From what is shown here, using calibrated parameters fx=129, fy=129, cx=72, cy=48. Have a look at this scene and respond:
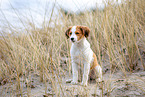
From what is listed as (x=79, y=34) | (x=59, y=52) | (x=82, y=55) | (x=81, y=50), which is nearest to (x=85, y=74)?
(x=82, y=55)

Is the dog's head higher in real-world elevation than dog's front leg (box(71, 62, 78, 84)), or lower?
higher

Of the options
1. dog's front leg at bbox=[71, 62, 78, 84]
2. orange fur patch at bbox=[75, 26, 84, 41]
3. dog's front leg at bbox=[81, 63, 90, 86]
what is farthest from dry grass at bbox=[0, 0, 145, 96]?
orange fur patch at bbox=[75, 26, 84, 41]

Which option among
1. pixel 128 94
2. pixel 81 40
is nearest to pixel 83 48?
pixel 81 40

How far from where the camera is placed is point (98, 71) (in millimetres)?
3104

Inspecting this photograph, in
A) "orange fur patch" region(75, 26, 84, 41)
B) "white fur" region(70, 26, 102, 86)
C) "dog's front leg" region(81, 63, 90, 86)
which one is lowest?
"dog's front leg" region(81, 63, 90, 86)

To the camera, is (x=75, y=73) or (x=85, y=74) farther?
(x=75, y=73)

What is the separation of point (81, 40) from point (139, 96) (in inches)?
60.4

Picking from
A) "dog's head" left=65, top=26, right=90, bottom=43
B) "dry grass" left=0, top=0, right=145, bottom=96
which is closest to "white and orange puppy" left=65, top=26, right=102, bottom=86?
"dog's head" left=65, top=26, right=90, bottom=43

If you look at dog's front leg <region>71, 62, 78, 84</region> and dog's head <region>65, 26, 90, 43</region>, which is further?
dog's front leg <region>71, 62, 78, 84</region>

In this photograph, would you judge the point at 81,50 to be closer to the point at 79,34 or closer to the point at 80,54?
the point at 80,54

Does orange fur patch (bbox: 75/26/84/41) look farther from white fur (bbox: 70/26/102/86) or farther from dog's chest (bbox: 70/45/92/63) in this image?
dog's chest (bbox: 70/45/92/63)

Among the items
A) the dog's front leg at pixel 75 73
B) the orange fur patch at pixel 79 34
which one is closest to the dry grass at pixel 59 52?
the dog's front leg at pixel 75 73

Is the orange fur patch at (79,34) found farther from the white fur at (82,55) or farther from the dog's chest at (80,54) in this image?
the dog's chest at (80,54)

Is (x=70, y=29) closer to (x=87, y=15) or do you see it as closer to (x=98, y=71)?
(x=98, y=71)
